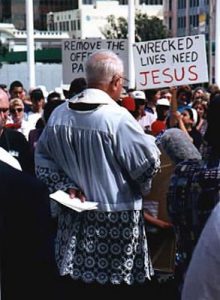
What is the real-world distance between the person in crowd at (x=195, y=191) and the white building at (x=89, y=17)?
115 metres

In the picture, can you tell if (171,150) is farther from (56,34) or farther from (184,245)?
(56,34)

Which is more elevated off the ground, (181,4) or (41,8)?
(181,4)

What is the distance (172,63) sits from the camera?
1002 centimetres

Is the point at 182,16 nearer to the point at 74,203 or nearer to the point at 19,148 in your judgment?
the point at 19,148

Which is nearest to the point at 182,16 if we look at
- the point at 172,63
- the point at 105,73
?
the point at 172,63

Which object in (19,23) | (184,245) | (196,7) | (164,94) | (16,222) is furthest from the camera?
(19,23)

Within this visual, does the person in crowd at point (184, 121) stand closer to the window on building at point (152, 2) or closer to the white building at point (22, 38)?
the white building at point (22, 38)

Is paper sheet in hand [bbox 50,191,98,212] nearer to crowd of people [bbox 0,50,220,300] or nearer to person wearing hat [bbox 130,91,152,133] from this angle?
crowd of people [bbox 0,50,220,300]

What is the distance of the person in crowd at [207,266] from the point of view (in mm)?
2426

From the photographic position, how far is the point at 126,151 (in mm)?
4516

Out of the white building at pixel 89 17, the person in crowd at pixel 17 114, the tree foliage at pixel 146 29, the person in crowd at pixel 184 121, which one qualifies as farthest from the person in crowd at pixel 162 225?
the white building at pixel 89 17

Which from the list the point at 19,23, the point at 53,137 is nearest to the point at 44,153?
the point at 53,137

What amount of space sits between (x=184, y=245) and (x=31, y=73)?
632 inches

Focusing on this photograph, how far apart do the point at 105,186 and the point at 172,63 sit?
560 centimetres
